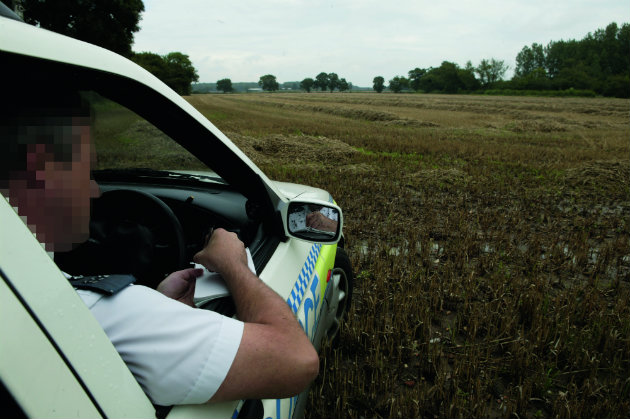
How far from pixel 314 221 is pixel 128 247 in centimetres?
78

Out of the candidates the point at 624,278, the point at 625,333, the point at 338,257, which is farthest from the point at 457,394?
the point at 624,278

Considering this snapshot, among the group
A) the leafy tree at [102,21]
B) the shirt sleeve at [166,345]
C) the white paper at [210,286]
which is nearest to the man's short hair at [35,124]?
the shirt sleeve at [166,345]

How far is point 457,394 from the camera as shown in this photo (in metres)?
2.20

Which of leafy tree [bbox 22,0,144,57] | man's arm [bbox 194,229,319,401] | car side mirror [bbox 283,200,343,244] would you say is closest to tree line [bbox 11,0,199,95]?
leafy tree [bbox 22,0,144,57]

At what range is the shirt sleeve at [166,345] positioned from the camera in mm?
832

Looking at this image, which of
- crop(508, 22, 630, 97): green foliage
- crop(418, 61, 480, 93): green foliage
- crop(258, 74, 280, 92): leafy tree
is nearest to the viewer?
crop(508, 22, 630, 97): green foliage

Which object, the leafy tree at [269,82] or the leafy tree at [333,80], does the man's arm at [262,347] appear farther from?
the leafy tree at [269,82]

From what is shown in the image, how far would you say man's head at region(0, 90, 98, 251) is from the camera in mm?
757

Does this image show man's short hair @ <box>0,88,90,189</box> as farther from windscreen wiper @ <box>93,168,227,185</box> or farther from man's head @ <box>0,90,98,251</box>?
windscreen wiper @ <box>93,168,227,185</box>

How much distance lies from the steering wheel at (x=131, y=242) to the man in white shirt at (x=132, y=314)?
0.53 metres

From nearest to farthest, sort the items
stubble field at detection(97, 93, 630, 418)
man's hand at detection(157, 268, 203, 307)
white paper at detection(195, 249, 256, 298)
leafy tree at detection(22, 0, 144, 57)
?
white paper at detection(195, 249, 256, 298), man's hand at detection(157, 268, 203, 307), stubble field at detection(97, 93, 630, 418), leafy tree at detection(22, 0, 144, 57)

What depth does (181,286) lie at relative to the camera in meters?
1.29

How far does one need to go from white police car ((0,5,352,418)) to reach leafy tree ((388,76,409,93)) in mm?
110013

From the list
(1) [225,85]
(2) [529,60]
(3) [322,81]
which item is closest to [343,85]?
(3) [322,81]
